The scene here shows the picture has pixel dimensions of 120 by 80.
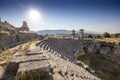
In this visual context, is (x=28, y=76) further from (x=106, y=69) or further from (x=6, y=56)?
(x=106, y=69)

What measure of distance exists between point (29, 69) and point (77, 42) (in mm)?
30053

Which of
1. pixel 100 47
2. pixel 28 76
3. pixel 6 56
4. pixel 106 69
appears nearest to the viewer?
pixel 28 76

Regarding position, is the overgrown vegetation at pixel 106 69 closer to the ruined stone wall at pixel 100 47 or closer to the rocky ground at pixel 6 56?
the ruined stone wall at pixel 100 47

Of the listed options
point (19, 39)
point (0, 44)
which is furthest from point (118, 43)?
point (0, 44)

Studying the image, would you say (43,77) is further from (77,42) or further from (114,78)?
(77,42)

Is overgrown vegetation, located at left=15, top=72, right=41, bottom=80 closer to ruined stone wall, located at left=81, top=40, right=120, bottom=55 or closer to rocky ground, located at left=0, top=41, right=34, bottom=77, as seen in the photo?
rocky ground, located at left=0, top=41, right=34, bottom=77

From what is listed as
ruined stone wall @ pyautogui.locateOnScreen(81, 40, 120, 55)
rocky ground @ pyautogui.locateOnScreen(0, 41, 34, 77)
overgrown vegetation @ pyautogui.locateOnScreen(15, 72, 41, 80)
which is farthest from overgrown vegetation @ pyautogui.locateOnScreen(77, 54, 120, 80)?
overgrown vegetation @ pyautogui.locateOnScreen(15, 72, 41, 80)

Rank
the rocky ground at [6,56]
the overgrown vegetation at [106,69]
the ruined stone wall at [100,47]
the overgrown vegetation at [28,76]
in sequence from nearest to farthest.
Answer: the overgrown vegetation at [28,76] → the rocky ground at [6,56] → the overgrown vegetation at [106,69] → the ruined stone wall at [100,47]

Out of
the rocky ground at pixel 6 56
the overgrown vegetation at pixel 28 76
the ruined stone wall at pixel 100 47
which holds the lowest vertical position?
the ruined stone wall at pixel 100 47

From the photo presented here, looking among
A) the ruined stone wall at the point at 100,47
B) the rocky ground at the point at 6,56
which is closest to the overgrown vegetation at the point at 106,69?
the ruined stone wall at the point at 100,47

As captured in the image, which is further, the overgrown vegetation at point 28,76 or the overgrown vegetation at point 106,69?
the overgrown vegetation at point 106,69

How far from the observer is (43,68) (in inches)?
108

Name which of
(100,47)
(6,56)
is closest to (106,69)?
(100,47)

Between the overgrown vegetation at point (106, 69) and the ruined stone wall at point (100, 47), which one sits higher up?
the ruined stone wall at point (100, 47)
